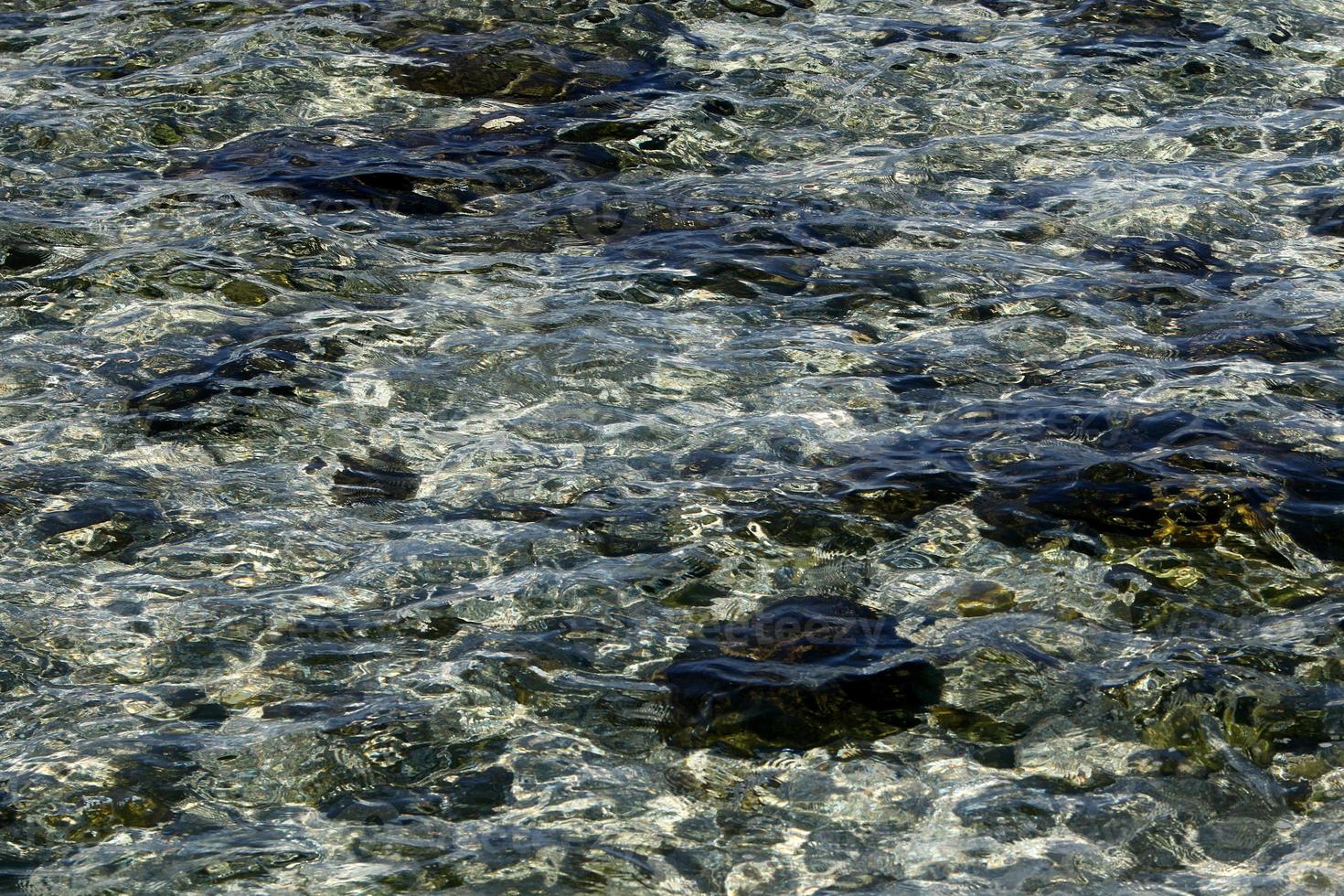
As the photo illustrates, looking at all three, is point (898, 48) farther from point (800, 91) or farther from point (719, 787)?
point (719, 787)

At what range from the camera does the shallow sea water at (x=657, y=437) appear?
3336 mm

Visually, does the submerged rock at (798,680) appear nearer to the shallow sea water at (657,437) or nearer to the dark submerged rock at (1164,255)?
the shallow sea water at (657,437)

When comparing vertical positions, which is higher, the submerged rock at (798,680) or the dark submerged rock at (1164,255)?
the dark submerged rock at (1164,255)

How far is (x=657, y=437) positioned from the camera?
190 inches

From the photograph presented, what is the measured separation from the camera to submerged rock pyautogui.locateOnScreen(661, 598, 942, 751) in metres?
3.59

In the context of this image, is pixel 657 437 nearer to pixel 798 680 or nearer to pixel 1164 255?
pixel 798 680

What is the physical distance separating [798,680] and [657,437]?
4.30ft

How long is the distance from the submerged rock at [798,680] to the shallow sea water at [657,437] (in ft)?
0.08

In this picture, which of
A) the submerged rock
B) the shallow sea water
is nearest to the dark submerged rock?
the shallow sea water

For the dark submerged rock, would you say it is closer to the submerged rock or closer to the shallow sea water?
the shallow sea water

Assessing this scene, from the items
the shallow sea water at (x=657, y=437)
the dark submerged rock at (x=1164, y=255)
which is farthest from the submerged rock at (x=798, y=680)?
the dark submerged rock at (x=1164, y=255)

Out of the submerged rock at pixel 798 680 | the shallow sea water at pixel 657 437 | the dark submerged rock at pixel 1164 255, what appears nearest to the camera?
the shallow sea water at pixel 657 437

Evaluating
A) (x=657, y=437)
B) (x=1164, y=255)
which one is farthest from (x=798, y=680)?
(x=1164, y=255)

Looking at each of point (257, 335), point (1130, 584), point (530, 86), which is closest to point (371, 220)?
point (257, 335)
